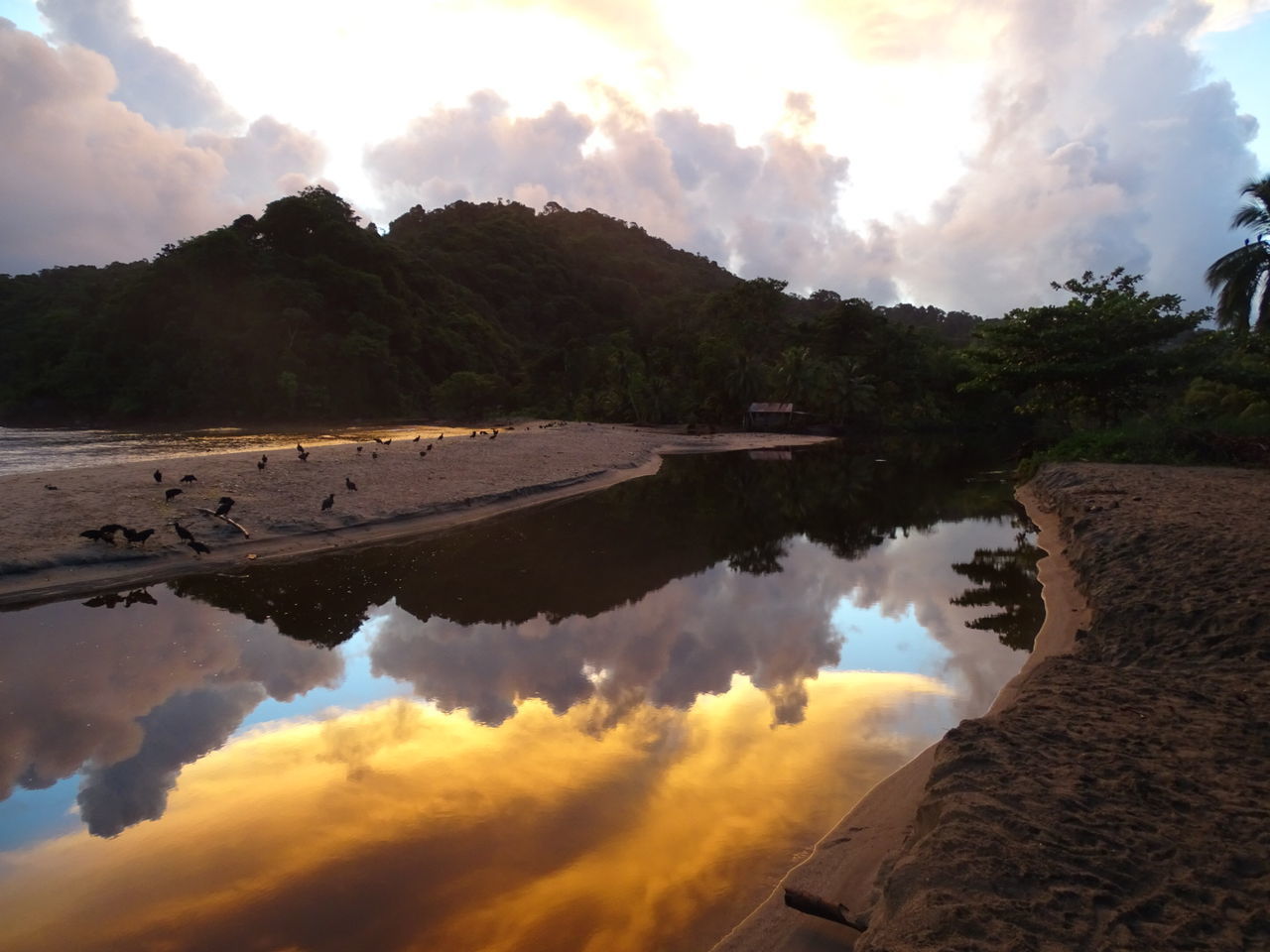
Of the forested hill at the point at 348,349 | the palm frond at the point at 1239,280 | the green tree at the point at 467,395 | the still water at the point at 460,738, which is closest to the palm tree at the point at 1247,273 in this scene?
the palm frond at the point at 1239,280

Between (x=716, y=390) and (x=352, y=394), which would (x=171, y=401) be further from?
(x=716, y=390)

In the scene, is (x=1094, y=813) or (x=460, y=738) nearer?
(x=1094, y=813)

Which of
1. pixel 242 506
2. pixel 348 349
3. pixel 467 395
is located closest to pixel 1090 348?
pixel 242 506

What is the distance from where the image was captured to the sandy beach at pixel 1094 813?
3387 millimetres

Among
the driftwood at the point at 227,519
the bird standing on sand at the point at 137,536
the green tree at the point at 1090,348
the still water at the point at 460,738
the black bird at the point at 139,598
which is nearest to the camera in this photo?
the still water at the point at 460,738

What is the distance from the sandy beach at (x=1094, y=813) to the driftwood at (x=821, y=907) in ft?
0.12

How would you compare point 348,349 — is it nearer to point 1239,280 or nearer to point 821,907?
point 1239,280

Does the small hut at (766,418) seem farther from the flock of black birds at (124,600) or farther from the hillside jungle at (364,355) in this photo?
the flock of black birds at (124,600)

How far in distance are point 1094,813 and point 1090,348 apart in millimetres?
27239

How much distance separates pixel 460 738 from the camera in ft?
24.1

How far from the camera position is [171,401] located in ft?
208

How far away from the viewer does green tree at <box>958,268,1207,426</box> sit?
87.4ft

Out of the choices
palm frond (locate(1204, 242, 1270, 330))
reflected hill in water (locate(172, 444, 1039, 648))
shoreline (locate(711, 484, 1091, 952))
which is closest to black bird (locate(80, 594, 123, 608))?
reflected hill in water (locate(172, 444, 1039, 648))

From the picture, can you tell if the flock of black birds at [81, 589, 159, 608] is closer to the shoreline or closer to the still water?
the still water
